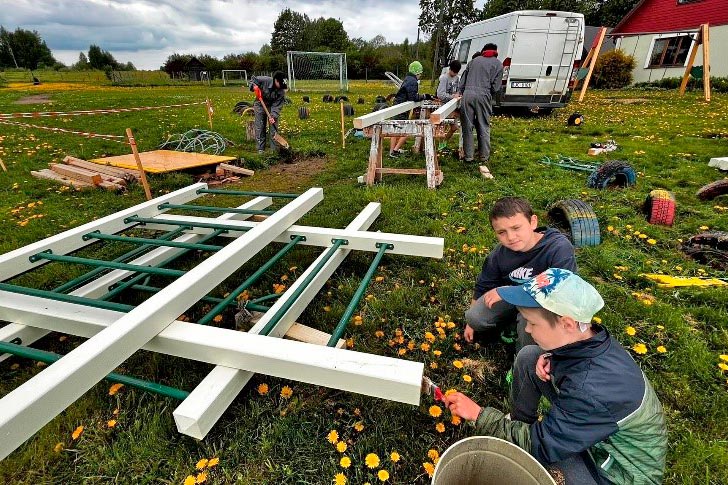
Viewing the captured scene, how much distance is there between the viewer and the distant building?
62.8 ft

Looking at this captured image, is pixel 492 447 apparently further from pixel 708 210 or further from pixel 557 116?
pixel 557 116

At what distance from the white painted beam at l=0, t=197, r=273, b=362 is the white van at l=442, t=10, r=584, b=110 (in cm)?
992

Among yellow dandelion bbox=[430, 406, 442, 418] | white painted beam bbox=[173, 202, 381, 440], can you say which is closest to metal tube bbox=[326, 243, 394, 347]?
white painted beam bbox=[173, 202, 381, 440]

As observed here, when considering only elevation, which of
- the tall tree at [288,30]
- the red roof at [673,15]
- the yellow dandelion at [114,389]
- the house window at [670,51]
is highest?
the tall tree at [288,30]

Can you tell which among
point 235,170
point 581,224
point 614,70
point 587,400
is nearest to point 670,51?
point 614,70

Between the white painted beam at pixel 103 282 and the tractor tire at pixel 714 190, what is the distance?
5506 millimetres

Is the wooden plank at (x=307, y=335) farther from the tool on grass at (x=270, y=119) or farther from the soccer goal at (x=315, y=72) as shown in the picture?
the soccer goal at (x=315, y=72)

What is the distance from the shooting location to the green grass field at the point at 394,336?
1.75 m

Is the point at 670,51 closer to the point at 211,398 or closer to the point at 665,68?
the point at 665,68

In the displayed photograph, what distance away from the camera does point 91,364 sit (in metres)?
1.40

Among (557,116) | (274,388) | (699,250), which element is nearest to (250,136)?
(274,388)

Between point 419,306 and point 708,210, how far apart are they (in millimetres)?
4024

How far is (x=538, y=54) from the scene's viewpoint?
10578 mm

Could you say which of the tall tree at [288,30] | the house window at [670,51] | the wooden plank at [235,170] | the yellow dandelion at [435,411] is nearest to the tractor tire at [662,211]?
the yellow dandelion at [435,411]
